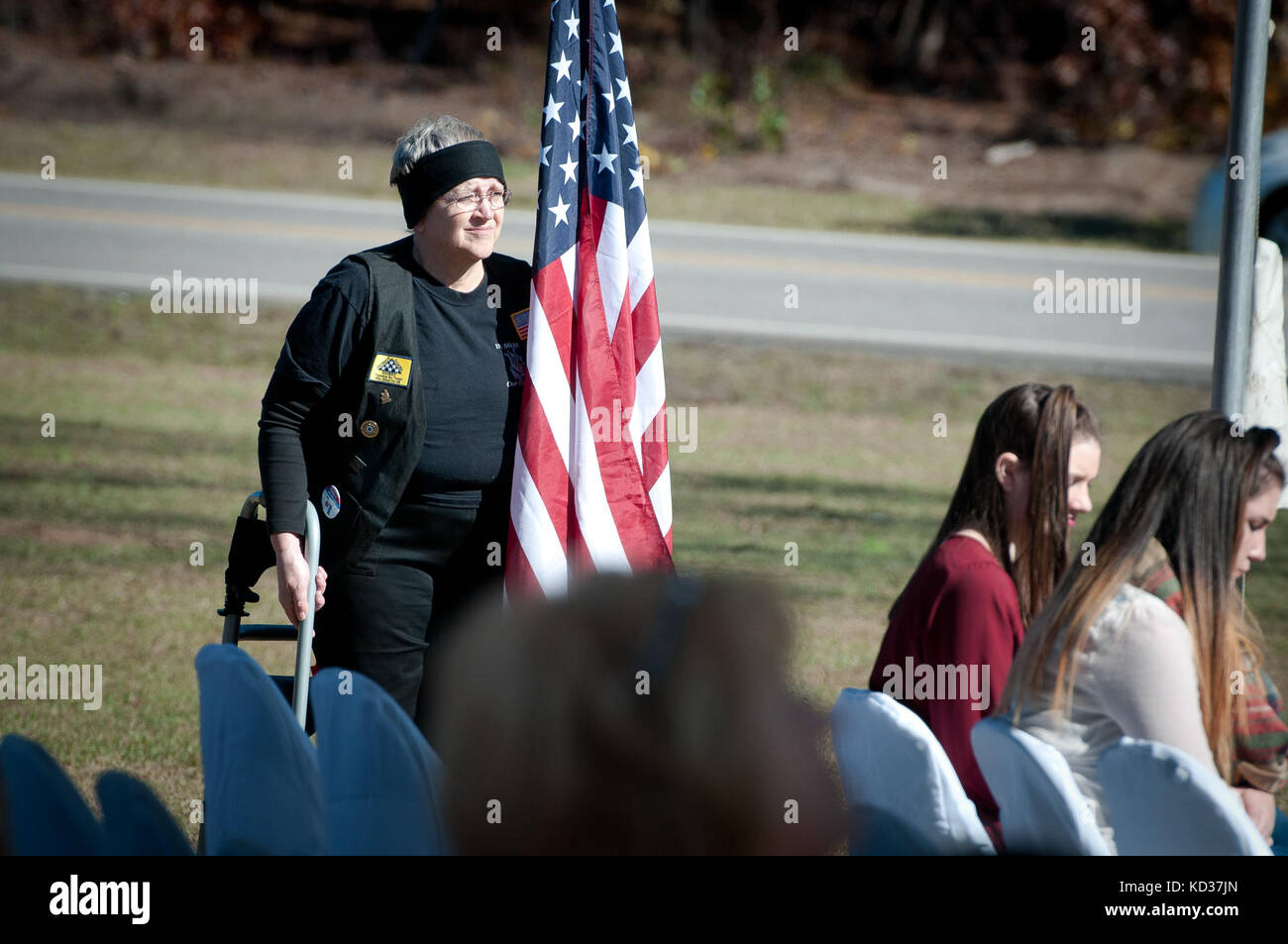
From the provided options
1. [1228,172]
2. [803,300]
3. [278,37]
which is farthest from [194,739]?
[278,37]

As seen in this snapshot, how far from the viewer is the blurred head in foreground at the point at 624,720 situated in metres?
1.59

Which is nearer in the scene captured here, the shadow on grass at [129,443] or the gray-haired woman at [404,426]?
the gray-haired woman at [404,426]

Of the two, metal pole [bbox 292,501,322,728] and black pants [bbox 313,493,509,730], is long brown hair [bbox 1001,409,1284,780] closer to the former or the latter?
black pants [bbox 313,493,509,730]

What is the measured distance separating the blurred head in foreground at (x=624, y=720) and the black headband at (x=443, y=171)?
2060mm

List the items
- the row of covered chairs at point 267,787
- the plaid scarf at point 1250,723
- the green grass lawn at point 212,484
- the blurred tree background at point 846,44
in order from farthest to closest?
the blurred tree background at point 846,44
the green grass lawn at point 212,484
the plaid scarf at point 1250,723
the row of covered chairs at point 267,787

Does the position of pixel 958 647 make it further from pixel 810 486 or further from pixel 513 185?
pixel 513 185

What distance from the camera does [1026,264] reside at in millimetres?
16594

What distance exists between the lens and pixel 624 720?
5.25 feet

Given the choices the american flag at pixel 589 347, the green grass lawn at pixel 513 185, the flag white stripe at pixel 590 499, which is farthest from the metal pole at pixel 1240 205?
the green grass lawn at pixel 513 185

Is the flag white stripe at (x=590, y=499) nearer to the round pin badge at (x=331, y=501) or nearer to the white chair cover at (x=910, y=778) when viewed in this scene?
the round pin badge at (x=331, y=501)

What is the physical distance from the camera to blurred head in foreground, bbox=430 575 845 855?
159 centimetres

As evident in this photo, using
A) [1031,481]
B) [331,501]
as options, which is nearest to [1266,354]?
[1031,481]

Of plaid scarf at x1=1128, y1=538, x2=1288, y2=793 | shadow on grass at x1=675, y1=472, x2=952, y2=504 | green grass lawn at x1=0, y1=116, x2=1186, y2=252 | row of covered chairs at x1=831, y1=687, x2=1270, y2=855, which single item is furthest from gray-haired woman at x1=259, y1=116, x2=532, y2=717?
green grass lawn at x1=0, y1=116, x2=1186, y2=252

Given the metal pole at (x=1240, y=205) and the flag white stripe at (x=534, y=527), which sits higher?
the metal pole at (x=1240, y=205)
